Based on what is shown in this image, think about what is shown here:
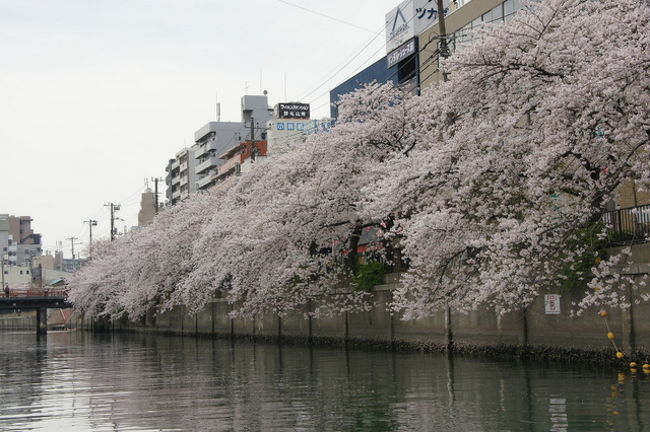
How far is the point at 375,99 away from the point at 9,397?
76.4ft

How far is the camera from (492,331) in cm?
3447

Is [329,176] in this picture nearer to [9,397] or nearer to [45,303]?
[9,397]

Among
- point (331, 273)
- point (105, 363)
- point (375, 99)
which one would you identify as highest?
point (375, 99)

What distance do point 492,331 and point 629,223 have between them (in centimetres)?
707

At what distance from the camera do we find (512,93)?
27.4 meters

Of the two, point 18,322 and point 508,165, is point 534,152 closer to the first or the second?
point 508,165

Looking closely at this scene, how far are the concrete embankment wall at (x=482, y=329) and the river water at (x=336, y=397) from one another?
118cm

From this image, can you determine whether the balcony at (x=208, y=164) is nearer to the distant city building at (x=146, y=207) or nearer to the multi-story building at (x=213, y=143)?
the multi-story building at (x=213, y=143)

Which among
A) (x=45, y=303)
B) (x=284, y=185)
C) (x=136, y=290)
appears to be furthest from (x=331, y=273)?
(x=45, y=303)

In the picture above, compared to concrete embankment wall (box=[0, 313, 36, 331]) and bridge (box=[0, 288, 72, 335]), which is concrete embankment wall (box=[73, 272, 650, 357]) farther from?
concrete embankment wall (box=[0, 313, 36, 331])

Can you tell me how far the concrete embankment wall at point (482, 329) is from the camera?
90.5 ft

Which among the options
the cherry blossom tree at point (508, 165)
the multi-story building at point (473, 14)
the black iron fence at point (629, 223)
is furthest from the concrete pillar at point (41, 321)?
the black iron fence at point (629, 223)

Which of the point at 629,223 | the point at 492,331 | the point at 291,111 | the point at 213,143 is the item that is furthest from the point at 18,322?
the point at 629,223

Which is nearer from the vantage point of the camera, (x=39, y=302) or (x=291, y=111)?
(x=39, y=302)
